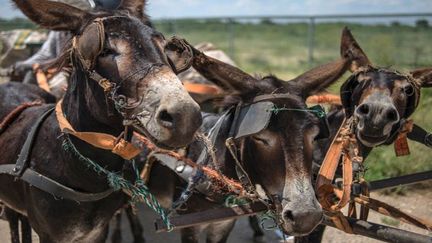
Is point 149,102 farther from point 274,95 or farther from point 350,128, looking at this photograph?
point 350,128

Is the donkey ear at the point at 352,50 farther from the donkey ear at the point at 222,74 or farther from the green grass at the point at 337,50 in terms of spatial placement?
the donkey ear at the point at 222,74

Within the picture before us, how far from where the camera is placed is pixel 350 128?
3.23m

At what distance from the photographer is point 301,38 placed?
1916cm

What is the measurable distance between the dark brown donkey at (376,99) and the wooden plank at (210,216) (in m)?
0.82

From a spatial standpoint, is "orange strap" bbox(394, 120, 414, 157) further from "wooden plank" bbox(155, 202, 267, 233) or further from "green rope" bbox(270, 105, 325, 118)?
"wooden plank" bbox(155, 202, 267, 233)


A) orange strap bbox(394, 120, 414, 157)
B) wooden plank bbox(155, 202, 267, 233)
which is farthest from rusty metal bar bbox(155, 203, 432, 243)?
orange strap bbox(394, 120, 414, 157)

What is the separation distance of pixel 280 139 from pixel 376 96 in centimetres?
106

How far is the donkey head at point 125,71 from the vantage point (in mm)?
1974

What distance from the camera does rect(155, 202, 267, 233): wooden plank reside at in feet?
8.57

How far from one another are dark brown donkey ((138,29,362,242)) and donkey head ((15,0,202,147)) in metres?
0.40

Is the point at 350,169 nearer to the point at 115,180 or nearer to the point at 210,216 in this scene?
the point at 210,216

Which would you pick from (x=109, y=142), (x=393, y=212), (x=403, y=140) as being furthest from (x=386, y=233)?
(x=109, y=142)

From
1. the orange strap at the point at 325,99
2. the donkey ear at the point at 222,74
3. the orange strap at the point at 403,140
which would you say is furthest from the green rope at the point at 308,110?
the orange strap at the point at 325,99

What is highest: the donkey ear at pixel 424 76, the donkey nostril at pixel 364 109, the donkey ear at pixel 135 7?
the donkey ear at pixel 135 7
